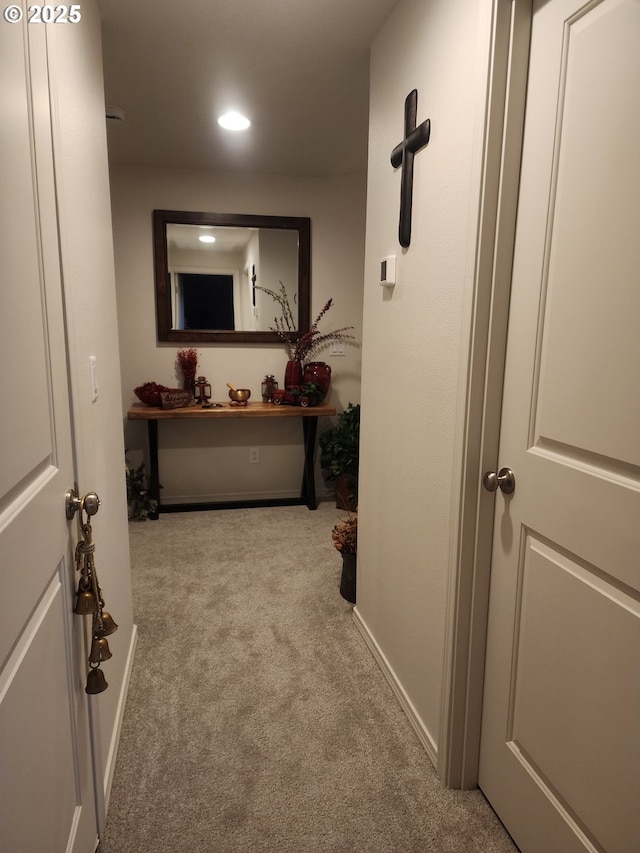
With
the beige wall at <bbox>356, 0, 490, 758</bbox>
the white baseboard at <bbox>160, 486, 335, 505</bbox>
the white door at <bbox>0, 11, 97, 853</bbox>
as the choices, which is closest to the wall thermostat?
the beige wall at <bbox>356, 0, 490, 758</bbox>

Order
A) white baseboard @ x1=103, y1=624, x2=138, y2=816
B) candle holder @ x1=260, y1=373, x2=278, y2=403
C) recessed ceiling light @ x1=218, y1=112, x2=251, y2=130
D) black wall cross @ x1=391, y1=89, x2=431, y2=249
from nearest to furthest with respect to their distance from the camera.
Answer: white baseboard @ x1=103, y1=624, x2=138, y2=816 → black wall cross @ x1=391, y1=89, x2=431, y2=249 → recessed ceiling light @ x1=218, y1=112, x2=251, y2=130 → candle holder @ x1=260, y1=373, x2=278, y2=403

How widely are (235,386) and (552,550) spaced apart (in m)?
2.95

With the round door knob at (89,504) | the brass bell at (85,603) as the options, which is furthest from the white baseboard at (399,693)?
the round door knob at (89,504)

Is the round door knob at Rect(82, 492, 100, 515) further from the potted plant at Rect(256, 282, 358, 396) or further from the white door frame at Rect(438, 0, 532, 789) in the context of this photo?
the potted plant at Rect(256, 282, 358, 396)

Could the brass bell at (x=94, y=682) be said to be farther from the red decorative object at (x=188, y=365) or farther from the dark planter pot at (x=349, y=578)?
the red decorative object at (x=188, y=365)

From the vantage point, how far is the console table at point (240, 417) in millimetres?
3430

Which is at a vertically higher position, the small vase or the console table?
the small vase

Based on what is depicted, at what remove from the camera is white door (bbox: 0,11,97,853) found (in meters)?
0.76

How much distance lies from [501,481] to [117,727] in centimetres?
142

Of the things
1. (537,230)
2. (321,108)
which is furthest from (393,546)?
(321,108)

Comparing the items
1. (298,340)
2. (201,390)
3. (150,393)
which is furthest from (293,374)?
(150,393)

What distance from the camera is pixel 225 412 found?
348 centimetres

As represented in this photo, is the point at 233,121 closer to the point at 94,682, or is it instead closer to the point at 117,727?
the point at 94,682

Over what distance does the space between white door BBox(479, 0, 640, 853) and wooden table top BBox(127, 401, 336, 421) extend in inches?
91.6
